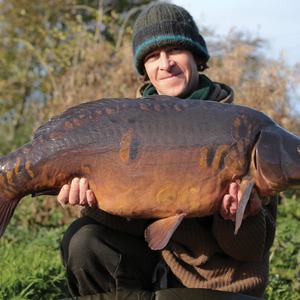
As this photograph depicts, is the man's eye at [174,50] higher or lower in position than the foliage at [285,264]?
higher

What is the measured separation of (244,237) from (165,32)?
1.19 metres

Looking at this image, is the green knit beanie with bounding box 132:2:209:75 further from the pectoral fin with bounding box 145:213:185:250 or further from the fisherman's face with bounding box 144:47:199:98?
the pectoral fin with bounding box 145:213:185:250

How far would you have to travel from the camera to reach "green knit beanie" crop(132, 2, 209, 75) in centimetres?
359

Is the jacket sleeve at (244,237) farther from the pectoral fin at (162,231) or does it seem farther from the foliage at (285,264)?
the foliage at (285,264)

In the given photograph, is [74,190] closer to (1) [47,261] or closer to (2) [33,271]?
(2) [33,271]

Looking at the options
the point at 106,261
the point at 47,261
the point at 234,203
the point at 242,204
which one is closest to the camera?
the point at 242,204

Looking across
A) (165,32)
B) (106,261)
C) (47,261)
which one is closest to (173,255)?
(106,261)

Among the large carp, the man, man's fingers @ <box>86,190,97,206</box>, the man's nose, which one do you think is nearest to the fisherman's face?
the man's nose

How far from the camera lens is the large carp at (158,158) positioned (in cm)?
280

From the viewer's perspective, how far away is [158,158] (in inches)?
111

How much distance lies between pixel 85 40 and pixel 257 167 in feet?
22.7

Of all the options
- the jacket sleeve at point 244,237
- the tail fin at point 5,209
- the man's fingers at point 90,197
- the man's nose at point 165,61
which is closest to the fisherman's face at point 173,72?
the man's nose at point 165,61

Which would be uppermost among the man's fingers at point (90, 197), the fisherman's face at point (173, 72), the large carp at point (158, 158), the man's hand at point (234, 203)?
the fisherman's face at point (173, 72)

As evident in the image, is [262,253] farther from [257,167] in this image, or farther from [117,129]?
[117,129]
